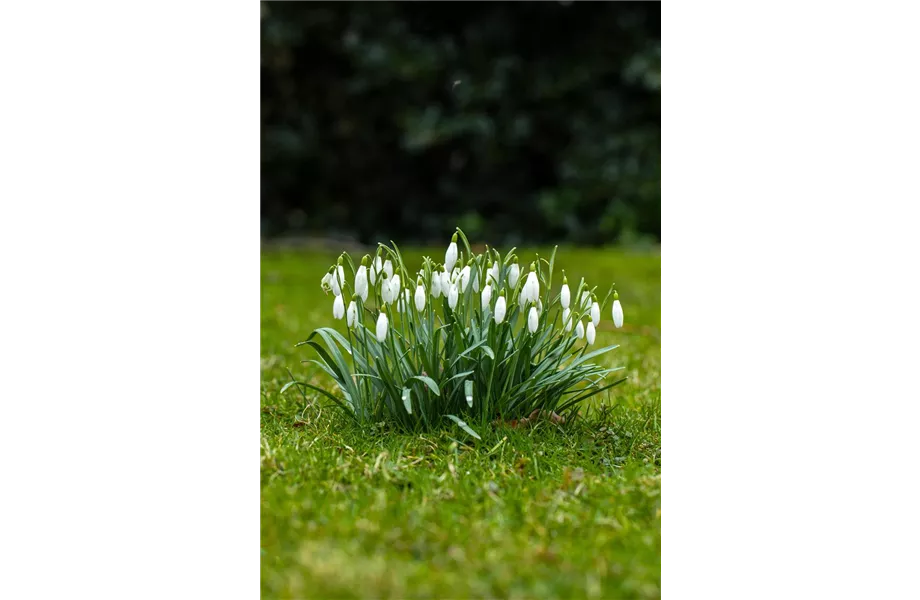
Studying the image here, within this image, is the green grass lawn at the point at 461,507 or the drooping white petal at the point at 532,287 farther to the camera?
the drooping white petal at the point at 532,287

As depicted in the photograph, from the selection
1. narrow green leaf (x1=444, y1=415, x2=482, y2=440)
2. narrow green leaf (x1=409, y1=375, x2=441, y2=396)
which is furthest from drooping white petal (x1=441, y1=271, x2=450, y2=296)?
narrow green leaf (x1=444, y1=415, x2=482, y2=440)

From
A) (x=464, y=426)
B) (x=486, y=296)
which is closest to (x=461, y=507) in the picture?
(x=464, y=426)

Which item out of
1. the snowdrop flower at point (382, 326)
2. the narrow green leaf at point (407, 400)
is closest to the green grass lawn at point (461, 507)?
the narrow green leaf at point (407, 400)

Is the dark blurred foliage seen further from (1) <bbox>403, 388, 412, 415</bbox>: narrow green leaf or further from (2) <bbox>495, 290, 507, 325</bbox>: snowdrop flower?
(1) <bbox>403, 388, 412, 415</bbox>: narrow green leaf

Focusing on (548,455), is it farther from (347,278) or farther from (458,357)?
(347,278)

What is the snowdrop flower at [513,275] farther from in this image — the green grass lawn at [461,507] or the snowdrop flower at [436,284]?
the green grass lawn at [461,507]
